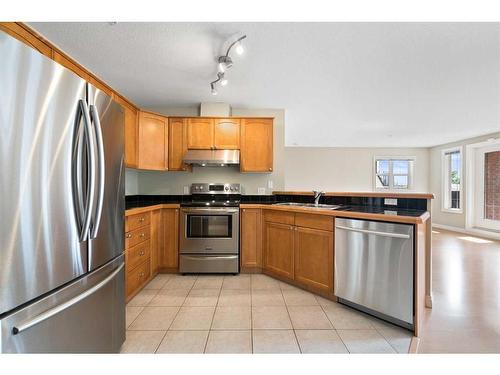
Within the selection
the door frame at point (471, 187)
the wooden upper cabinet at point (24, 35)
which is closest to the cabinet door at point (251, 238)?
the wooden upper cabinet at point (24, 35)

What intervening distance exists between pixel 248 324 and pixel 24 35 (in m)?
2.67

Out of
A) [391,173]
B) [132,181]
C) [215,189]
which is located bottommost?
[215,189]

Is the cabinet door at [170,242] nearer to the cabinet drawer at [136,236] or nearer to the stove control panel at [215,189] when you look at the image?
the cabinet drawer at [136,236]

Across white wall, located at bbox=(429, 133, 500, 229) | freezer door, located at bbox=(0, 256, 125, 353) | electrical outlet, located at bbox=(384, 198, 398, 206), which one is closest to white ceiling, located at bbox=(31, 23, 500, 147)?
electrical outlet, located at bbox=(384, 198, 398, 206)

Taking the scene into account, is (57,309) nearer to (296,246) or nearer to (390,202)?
(296,246)

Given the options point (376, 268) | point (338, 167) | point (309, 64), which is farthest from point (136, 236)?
point (338, 167)

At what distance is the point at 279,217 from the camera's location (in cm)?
276

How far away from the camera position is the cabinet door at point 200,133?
3.25 meters

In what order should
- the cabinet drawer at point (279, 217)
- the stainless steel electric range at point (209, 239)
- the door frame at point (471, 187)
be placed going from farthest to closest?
the door frame at point (471, 187), the stainless steel electric range at point (209, 239), the cabinet drawer at point (279, 217)

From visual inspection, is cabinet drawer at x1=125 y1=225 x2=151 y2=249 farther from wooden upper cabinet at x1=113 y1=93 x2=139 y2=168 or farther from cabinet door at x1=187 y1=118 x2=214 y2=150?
cabinet door at x1=187 y1=118 x2=214 y2=150

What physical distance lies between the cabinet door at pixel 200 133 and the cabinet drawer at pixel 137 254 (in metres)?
1.49

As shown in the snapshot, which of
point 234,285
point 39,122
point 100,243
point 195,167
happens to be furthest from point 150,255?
point 39,122

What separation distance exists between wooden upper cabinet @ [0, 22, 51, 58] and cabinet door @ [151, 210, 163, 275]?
70.4 inches

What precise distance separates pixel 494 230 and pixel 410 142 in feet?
9.72
